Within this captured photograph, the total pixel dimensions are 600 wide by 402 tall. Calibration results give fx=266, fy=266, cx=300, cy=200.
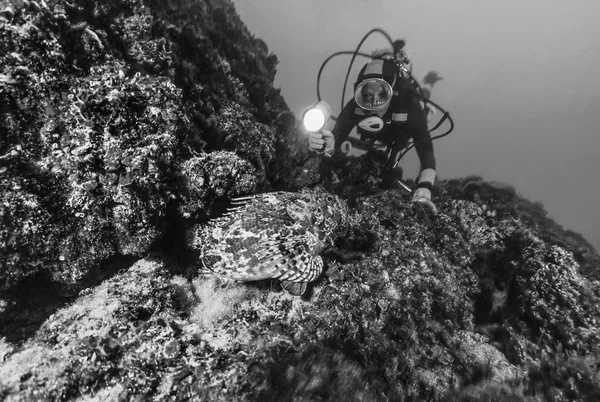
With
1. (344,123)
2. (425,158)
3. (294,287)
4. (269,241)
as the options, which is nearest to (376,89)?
(344,123)

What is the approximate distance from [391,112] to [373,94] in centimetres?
64

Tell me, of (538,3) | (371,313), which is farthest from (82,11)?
(538,3)

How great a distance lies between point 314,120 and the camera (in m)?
5.11

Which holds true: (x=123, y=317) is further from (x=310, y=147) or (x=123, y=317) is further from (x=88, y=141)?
(x=310, y=147)

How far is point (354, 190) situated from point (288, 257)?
313 cm

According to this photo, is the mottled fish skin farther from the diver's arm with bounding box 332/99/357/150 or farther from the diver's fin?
the diver's arm with bounding box 332/99/357/150

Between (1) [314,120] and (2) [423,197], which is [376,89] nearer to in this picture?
(1) [314,120]

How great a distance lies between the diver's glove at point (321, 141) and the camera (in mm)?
5070

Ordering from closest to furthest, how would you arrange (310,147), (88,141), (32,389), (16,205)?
(32,389) < (16,205) < (88,141) < (310,147)

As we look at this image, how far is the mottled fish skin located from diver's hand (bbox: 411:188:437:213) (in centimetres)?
242

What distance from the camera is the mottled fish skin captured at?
247cm

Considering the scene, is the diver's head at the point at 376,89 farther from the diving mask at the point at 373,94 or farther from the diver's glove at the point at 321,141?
the diver's glove at the point at 321,141

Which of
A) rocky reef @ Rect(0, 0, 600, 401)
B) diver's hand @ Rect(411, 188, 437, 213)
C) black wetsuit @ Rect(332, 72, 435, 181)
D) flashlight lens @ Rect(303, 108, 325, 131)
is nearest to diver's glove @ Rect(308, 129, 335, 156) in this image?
flashlight lens @ Rect(303, 108, 325, 131)

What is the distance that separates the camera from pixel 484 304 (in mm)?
3590
